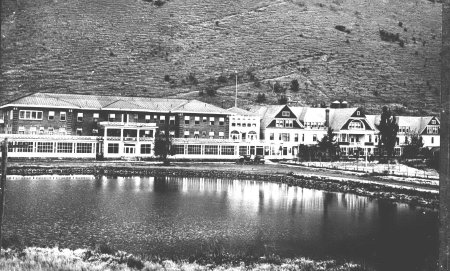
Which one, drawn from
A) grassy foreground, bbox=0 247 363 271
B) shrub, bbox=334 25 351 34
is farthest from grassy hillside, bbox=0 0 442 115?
grassy foreground, bbox=0 247 363 271

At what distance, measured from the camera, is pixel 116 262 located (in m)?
14.1

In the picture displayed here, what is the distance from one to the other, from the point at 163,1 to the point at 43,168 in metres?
53.4

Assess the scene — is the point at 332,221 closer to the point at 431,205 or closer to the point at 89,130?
the point at 431,205

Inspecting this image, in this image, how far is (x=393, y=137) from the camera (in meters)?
55.3

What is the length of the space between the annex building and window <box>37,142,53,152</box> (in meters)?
0.11

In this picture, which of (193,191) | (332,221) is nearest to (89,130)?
(193,191)

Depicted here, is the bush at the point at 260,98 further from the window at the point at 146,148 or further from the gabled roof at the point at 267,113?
the window at the point at 146,148

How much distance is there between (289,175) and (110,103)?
93.0ft

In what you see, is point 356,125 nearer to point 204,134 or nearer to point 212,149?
point 212,149

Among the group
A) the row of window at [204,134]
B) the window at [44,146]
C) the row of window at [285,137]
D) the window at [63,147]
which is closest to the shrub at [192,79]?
the row of window at [204,134]

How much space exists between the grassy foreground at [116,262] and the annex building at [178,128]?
40.2m

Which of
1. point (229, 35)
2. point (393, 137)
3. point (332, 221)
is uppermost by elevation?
point (229, 35)

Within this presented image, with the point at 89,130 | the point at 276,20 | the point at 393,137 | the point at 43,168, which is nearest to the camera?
the point at 43,168

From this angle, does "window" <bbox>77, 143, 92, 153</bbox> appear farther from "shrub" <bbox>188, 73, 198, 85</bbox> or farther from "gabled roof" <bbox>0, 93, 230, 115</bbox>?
"shrub" <bbox>188, 73, 198, 85</bbox>
